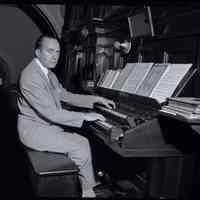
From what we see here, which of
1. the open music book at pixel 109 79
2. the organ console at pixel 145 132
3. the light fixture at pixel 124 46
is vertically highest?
the light fixture at pixel 124 46

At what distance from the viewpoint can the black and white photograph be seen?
99.2 inches

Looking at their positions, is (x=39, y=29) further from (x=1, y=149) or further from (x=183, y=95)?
(x=183, y=95)

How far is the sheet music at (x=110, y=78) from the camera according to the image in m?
3.68

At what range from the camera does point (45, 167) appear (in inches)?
109

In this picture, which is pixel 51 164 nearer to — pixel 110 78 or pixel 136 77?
pixel 136 77

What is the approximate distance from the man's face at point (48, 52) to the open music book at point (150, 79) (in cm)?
73

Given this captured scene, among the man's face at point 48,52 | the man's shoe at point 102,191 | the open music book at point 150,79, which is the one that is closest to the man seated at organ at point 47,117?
the man's face at point 48,52

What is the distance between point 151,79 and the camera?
9.55 ft

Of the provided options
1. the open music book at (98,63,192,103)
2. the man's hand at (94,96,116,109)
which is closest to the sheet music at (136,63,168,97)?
the open music book at (98,63,192,103)

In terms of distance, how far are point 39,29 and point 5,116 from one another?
284 cm

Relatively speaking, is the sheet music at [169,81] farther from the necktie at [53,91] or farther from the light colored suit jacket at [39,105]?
the necktie at [53,91]

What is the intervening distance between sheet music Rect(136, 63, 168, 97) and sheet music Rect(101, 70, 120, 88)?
26.0 inches

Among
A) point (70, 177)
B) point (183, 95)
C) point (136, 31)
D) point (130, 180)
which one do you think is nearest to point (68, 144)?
point (70, 177)

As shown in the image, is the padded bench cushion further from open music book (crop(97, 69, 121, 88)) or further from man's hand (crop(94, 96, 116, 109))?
open music book (crop(97, 69, 121, 88))
